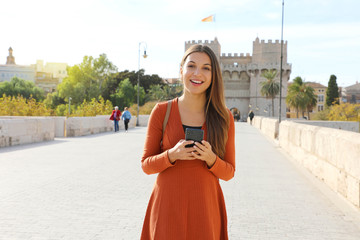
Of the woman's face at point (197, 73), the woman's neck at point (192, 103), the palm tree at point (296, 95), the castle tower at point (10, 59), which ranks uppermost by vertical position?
the castle tower at point (10, 59)

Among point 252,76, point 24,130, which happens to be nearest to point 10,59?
point 252,76

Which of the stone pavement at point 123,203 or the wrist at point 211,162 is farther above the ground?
the wrist at point 211,162

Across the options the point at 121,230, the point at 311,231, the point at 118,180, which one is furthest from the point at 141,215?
the point at 118,180

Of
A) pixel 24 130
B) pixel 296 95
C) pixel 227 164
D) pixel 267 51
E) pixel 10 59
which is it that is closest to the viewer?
pixel 227 164

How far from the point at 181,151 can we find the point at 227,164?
351mm

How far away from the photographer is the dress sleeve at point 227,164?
2141mm

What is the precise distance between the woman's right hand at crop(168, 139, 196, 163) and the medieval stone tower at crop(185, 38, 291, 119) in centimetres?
7075

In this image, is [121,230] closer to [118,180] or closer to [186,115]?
[186,115]

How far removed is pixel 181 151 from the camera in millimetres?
2020

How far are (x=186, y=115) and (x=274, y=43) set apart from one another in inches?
3039

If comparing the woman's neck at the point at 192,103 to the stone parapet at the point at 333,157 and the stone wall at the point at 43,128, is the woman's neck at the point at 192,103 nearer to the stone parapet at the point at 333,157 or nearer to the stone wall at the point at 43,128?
the stone parapet at the point at 333,157

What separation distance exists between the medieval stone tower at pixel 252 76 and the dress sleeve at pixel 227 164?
70.4 m

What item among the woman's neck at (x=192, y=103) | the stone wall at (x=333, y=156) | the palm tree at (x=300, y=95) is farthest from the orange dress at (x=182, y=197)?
the palm tree at (x=300, y=95)

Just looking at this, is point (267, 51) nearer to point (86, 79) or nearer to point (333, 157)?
point (86, 79)
